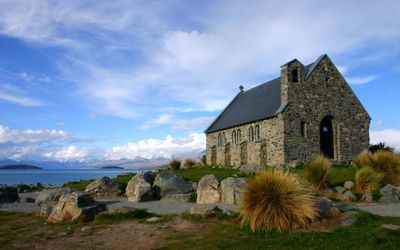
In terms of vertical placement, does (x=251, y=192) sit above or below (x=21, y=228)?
above

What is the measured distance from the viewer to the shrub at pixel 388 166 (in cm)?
2133

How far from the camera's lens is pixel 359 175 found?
1978 cm

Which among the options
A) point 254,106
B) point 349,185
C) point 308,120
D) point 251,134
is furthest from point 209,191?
point 254,106

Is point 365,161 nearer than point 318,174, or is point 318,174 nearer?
point 318,174

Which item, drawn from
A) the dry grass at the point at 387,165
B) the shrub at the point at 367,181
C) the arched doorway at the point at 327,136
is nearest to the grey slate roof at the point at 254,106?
the arched doorway at the point at 327,136

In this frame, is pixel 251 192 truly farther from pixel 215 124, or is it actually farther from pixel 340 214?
pixel 215 124

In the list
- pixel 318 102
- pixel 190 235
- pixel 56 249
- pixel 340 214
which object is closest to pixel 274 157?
pixel 318 102

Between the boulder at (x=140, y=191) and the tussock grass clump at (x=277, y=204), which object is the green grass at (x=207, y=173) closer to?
the boulder at (x=140, y=191)

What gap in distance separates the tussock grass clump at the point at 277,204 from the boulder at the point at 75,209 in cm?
554

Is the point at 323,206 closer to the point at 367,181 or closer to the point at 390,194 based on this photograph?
the point at 390,194

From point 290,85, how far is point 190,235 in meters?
24.3

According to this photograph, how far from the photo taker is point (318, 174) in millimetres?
19938

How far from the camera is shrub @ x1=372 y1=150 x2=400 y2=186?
21.3 meters

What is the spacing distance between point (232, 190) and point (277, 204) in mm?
5215
